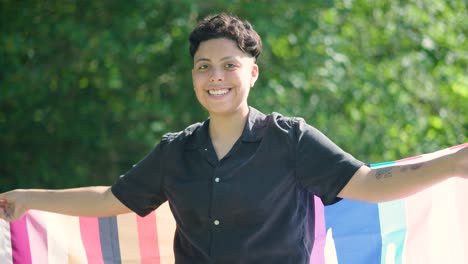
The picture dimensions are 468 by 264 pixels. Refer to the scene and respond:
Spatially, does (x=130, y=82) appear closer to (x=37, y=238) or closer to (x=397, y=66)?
(x=397, y=66)

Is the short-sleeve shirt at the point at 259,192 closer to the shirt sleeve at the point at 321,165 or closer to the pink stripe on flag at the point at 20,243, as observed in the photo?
the shirt sleeve at the point at 321,165

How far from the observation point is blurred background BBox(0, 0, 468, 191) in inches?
242

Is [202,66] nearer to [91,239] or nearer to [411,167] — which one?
[411,167]

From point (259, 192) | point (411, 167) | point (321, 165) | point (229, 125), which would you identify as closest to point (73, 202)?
point (229, 125)

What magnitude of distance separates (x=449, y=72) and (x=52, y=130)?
2.96m

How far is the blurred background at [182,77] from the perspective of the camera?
6145mm

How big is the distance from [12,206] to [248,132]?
98cm

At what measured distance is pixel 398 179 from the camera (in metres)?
2.80

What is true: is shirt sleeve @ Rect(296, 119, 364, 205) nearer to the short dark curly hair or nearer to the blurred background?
the short dark curly hair

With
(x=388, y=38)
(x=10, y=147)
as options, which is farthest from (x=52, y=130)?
(x=388, y=38)

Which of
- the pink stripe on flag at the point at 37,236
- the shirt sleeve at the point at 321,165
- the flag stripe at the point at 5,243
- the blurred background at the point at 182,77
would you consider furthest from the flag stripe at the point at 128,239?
the blurred background at the point at 182,77

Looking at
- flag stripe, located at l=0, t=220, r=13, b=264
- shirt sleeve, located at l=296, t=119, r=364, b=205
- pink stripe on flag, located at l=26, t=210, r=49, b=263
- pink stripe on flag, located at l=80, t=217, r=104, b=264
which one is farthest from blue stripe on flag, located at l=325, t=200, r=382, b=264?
flag stripe, located at l=0, t=220, r=13, b=264

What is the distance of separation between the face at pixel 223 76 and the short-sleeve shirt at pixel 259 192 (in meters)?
0.10

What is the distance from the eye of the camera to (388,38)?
265 inches
